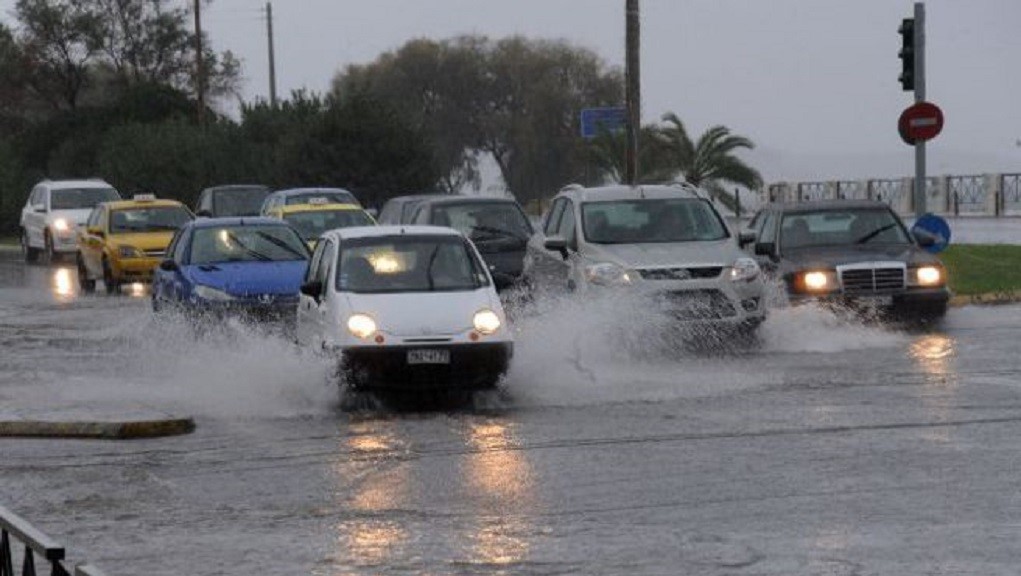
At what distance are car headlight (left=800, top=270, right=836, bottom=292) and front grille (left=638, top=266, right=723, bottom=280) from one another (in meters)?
2.14

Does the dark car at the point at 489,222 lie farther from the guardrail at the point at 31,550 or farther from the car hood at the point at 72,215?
the guardrail at the point at 31,550

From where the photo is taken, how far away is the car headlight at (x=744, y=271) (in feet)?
71.7

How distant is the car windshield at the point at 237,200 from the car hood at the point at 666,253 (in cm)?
2434

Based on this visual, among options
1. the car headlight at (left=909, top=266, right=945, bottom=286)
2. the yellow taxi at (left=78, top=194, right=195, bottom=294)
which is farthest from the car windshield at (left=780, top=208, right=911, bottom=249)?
the yellow taxi at (left=78, top=194, right=195, bottom=294)

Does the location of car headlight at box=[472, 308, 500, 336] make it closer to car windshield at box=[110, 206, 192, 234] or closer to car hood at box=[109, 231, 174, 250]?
car hood at box=[109, 231, 174, 250]

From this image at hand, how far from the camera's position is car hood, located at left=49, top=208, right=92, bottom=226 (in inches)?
1885

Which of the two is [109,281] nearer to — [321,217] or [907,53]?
[321,217]

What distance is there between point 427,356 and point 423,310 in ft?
1.82

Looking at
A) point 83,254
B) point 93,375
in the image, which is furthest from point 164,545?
A: point 83,254

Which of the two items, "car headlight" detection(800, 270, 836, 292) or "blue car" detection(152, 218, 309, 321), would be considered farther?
"car headlight" detection(800, 270, 836, 292)

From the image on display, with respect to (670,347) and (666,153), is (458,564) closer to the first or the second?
(670,347)

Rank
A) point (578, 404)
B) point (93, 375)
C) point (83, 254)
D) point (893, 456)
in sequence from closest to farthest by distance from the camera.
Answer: point (893, 456)
point (578, 404)
point (93, 375)
point (83, 254)

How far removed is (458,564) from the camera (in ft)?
32.6

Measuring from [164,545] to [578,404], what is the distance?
672 cm
